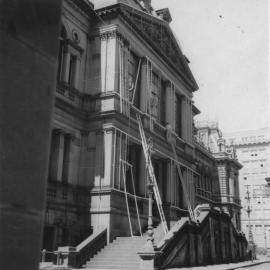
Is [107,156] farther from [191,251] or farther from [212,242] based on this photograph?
[212,242]

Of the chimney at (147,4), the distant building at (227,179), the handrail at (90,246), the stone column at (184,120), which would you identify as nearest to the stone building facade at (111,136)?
the handrail at (90,246)

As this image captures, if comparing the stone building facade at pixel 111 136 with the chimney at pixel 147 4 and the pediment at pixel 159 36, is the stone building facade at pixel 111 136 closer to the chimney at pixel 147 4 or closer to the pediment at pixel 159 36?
the pediment at pixel 159 36

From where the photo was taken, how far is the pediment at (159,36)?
26.3 m

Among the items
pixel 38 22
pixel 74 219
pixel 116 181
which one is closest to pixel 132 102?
pixel 116 181

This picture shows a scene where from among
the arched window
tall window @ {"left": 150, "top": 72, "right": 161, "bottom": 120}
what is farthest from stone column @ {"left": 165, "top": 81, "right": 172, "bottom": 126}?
the arched window

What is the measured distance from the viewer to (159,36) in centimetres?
3155

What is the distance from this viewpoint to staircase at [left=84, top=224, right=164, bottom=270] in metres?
18.5

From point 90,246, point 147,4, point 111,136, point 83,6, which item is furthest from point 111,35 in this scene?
point 90,246

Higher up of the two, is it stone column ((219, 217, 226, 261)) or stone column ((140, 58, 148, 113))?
stone column ((140, 58, 148, 113))

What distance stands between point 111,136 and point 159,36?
11.7 meters

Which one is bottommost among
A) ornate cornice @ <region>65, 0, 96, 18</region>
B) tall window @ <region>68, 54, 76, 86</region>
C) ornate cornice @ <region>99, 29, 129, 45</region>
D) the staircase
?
the staircase

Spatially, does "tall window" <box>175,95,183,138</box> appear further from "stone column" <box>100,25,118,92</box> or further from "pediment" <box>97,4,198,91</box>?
"stone column" <box>100,25,118,92</box>

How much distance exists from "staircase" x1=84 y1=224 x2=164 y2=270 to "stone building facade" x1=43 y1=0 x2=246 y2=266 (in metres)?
0.82

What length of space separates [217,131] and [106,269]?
53.5 metres
